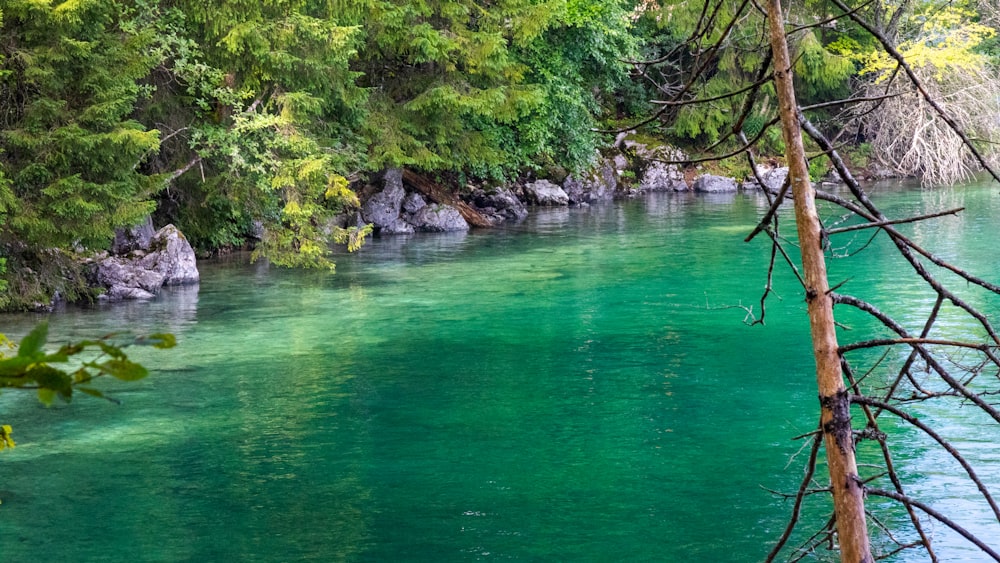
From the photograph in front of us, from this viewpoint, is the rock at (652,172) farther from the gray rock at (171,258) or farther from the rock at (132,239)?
the rock at (132,239)

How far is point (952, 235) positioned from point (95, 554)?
19122mm

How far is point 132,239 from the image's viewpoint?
59.9ft

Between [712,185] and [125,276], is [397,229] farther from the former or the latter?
[712,185]

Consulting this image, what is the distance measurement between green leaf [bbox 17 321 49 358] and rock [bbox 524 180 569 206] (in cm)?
3044

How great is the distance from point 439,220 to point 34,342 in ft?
80.9

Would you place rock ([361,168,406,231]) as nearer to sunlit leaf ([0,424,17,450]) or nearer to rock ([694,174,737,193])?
rock ([694,174,737,193])

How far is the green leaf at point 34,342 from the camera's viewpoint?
1490 millimetres

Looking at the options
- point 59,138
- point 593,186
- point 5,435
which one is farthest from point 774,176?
point 5,435

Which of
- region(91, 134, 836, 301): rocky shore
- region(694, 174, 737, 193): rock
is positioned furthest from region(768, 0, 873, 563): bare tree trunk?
region(694, 174, 737, 193): rock

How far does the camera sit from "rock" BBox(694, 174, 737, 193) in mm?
35438

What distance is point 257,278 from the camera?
18.8 metres

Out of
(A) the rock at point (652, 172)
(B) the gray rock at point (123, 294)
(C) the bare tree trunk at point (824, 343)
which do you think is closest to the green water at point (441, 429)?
(B) the gray rock at point (123, 294)

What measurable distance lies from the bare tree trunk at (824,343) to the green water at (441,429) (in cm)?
386

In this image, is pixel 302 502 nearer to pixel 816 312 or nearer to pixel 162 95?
pixel 816 312
